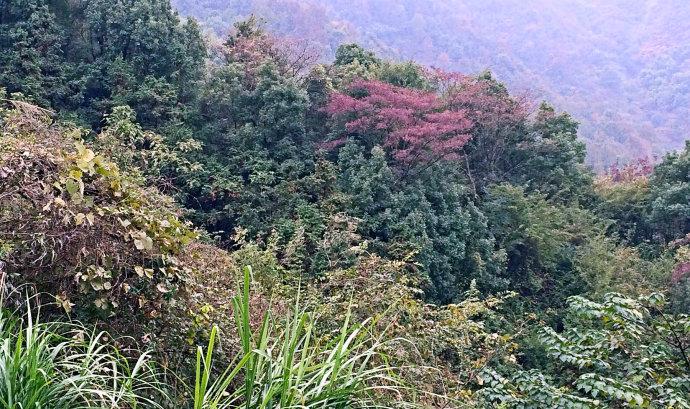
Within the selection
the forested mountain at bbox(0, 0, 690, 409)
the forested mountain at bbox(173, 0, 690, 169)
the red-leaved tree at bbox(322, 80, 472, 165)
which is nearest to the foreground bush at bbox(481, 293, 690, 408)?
the forested mountain at bbox(0, 0, 690, 409)

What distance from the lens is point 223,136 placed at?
850 centimetres

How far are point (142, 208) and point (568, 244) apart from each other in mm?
8919

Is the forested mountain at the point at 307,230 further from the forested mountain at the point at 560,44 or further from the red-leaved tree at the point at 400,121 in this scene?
the forested mountain at the point at 560,44

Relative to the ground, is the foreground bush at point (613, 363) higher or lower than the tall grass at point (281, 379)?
higher

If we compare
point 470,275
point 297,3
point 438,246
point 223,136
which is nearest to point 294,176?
point 223,136

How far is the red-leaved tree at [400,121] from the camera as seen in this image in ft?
27.6

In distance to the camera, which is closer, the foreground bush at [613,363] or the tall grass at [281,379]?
the tall grass at [281,379]

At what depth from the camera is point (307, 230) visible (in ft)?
24.2

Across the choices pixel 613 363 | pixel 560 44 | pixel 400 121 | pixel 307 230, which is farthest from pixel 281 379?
pixel 560 44

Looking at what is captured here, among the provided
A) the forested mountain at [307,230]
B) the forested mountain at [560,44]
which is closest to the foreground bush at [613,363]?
the forested mountain at [307,230]

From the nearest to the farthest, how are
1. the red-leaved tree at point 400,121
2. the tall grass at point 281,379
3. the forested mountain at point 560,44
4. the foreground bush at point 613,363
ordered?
the tall grass at point 281,379 < the foreground bush at point 613,363 < the red-leaved tree at point 400,121 < the forested mountain at point 560,44

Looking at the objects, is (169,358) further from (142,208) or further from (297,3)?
(297,3)

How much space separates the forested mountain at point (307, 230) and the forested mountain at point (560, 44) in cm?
1551

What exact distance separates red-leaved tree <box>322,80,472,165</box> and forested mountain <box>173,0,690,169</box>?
1661 centimetres
